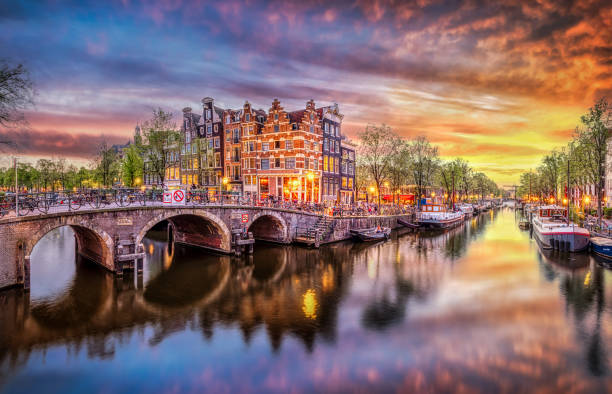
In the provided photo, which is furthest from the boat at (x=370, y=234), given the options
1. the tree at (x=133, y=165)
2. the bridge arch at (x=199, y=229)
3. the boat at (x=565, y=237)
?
the tree at (x=133, y=165)

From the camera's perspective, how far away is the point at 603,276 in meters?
28.0

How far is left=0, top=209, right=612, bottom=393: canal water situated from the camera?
1374cm

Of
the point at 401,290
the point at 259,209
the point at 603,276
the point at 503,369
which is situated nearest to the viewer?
the point at 503,369

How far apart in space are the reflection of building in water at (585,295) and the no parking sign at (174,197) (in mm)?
28470

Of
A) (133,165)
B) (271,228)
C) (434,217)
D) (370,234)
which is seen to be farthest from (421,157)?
(133,165)

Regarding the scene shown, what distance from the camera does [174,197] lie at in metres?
29.7

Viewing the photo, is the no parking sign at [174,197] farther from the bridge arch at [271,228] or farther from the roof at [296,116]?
the roof at [296,116]

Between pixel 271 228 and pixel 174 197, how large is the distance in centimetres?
1491

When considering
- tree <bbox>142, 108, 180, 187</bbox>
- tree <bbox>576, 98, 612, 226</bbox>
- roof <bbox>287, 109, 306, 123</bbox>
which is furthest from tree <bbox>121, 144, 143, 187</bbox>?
tree <bbox>576, 98, 612, 226</bbox>

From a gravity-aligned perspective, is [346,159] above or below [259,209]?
above

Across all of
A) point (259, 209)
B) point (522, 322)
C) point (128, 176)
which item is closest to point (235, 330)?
point (522, 322)

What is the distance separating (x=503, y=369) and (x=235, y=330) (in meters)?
12.6

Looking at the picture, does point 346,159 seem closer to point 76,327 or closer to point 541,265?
point 541,265

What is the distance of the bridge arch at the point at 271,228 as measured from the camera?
4016cm
